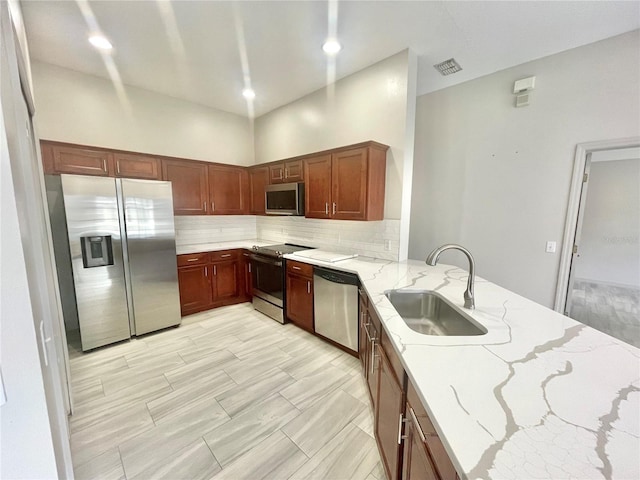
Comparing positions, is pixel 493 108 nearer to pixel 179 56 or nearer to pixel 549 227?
pixel 549 227

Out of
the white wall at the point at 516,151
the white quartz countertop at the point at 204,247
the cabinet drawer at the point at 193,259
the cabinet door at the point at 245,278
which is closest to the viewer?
the white wall at the point at 516,151

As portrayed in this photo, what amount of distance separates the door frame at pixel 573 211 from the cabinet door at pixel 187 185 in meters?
4.48

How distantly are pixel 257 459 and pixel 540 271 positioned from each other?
3203 millimetres

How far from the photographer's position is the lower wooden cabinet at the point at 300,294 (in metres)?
2.95

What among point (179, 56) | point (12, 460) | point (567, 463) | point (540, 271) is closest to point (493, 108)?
point (540, 271)

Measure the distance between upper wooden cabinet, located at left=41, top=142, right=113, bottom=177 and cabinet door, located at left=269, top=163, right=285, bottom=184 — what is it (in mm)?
1924

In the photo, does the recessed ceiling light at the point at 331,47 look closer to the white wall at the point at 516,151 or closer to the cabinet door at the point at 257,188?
the white wall at the point at 516,151

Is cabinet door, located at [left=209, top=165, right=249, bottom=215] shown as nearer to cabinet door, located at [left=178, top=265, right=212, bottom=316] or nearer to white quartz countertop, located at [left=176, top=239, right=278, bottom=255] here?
white quartz countertop, located at [left=176, top=239, right=278, bottom=255]

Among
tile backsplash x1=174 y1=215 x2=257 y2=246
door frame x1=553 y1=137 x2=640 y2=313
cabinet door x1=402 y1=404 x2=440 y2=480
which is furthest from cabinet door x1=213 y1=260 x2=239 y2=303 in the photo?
door frame x1=553 y1=137 x2=640 y2=313

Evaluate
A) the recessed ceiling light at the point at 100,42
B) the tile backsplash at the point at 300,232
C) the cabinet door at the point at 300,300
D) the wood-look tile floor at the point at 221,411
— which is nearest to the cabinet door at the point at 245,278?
the tile backsplash at the point at 300,232

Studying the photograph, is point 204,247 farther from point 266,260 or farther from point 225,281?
point 266,260

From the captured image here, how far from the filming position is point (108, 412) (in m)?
1.92

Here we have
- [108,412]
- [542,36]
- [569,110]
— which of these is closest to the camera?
[108,412]

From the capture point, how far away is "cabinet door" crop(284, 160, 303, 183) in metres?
3.29
